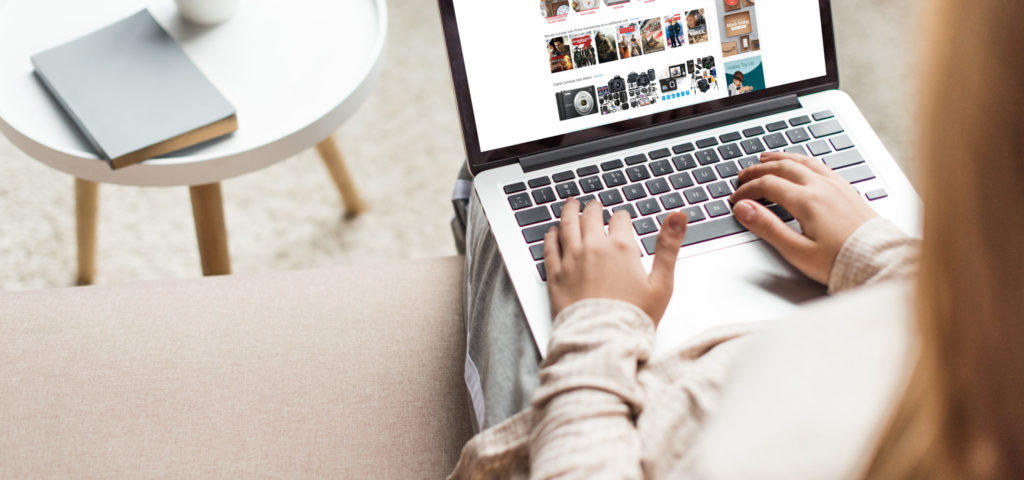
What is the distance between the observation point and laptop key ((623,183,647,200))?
688mm

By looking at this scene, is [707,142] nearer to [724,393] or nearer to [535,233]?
[535,233]

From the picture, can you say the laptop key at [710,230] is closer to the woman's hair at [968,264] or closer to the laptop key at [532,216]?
the laptop key at [532,216]

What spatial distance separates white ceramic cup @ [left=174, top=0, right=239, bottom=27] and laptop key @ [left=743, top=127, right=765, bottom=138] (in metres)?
0.64

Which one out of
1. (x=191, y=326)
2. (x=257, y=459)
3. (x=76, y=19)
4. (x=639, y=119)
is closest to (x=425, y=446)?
(x=257, y=459)

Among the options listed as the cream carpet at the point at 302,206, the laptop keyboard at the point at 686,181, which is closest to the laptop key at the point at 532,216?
the laptop keyboard at the point at 686,181

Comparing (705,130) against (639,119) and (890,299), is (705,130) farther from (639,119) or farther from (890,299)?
(890,299)

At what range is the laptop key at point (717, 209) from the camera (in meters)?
0.67

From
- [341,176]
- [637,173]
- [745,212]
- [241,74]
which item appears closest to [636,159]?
[637,173]

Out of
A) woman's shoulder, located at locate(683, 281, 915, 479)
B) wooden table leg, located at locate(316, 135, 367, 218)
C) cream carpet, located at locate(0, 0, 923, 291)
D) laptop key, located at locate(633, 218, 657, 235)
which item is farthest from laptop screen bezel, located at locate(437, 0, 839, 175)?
cream carpet, located at locate(0, 0, 923, 291)

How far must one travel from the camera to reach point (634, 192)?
27.1 inches

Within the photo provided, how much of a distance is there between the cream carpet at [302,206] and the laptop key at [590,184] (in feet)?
2.10

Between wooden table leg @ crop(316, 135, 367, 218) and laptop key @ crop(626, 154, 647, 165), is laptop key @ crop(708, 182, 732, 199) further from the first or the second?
wooden table leg @ crop(316, 135, 367, 218)

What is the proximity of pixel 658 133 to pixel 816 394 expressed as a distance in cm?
42

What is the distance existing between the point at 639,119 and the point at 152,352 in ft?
1.70
